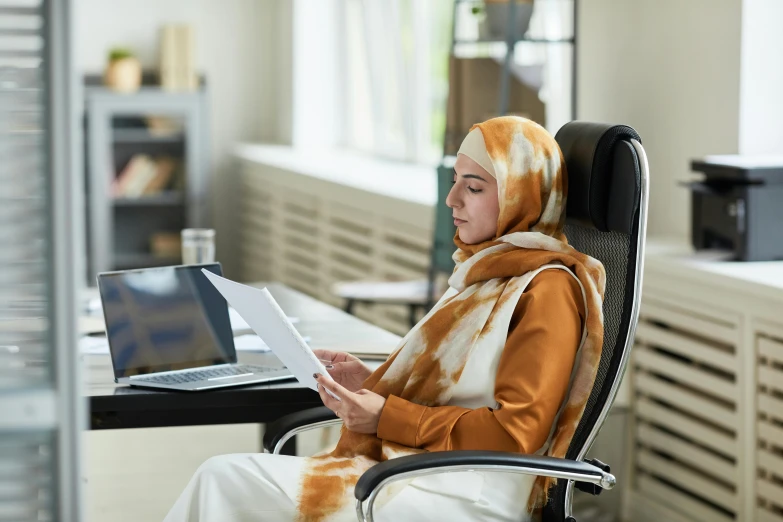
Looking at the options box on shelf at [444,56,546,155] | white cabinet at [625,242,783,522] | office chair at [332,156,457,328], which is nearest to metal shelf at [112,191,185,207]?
office chair at [332,156,457,328]

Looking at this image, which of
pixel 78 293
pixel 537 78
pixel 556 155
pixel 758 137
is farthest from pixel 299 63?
pixel 78 293

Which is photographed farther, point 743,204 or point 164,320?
point 743,204

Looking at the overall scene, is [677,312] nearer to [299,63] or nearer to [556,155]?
[556,155]

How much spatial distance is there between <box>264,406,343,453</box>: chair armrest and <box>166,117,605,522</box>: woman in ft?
0.43

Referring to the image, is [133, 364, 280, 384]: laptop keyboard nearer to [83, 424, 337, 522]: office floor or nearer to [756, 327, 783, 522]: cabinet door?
[756, 327, 783, 522]: cabinet door

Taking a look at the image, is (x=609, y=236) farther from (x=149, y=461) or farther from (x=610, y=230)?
(x=149, y=461)

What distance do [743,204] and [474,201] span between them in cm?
113

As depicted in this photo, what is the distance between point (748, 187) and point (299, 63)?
415cm

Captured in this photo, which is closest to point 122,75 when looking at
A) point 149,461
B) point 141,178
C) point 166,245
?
point 141,178

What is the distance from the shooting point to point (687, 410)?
122 inches

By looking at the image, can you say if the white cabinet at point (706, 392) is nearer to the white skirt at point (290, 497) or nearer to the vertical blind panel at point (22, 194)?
the white skirt at point (290, 497)

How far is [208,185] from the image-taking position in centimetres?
676

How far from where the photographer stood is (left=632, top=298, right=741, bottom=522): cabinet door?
2.93 m

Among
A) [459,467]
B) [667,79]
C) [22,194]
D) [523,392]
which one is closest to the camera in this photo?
[22,194]
